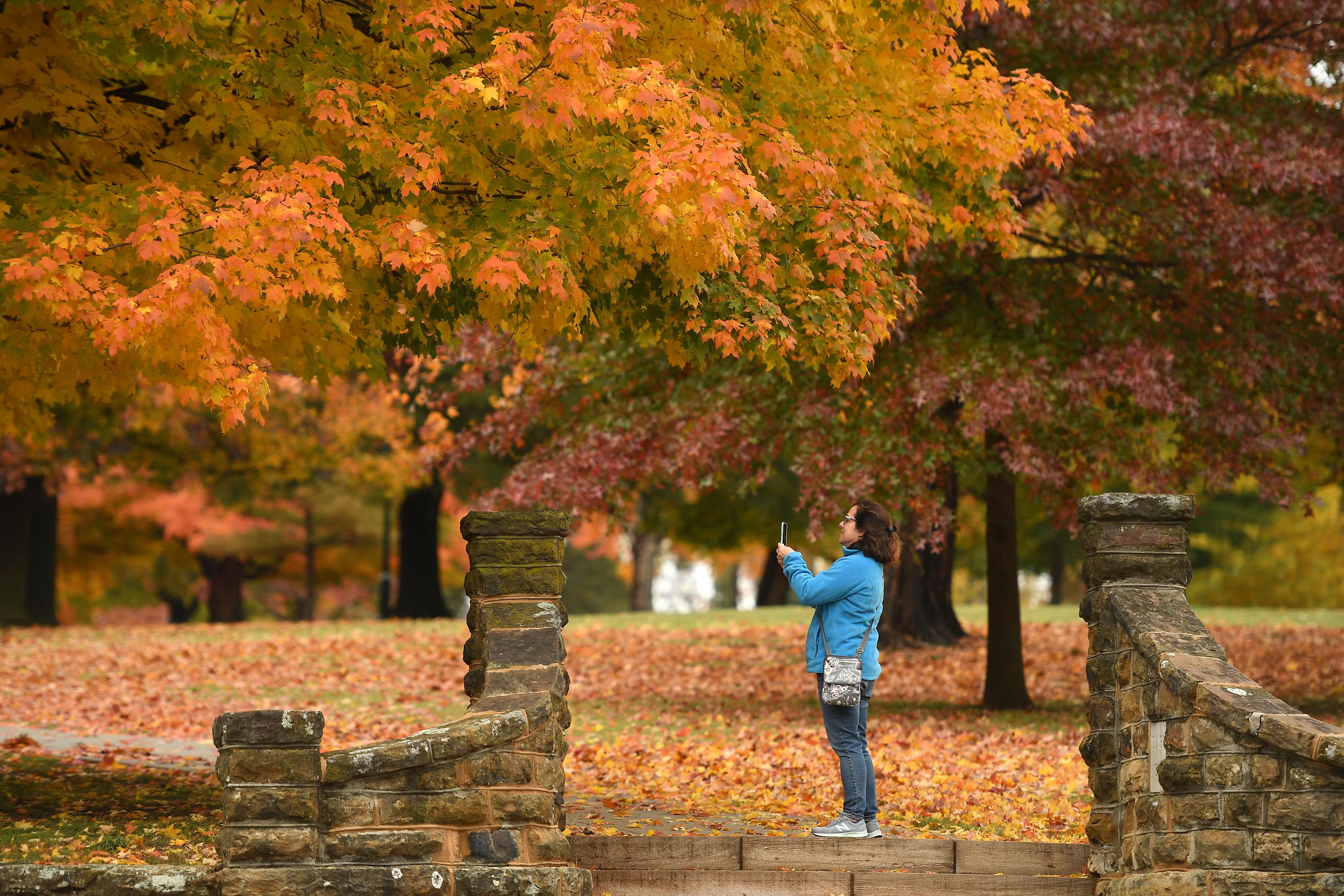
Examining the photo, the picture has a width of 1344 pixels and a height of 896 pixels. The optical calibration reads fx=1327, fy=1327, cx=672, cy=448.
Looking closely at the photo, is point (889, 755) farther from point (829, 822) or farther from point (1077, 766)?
point (829, 822)

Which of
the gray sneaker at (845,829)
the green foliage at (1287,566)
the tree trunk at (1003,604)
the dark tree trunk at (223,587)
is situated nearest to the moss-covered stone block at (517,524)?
the gray sneaker at (845,829)

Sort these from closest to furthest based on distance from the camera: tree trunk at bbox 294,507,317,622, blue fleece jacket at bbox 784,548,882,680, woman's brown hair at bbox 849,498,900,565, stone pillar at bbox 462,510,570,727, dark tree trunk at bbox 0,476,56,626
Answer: stone pillar at bbox 462,510,570,727, blue fleece jacket at bbox 784,548,882,680, woman's brown hair at bbox 849,498,900,565, dark tree trunk at bbox 0,476,56,626, tree trunk at bbox 294,507,317,622

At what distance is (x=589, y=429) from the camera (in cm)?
1440

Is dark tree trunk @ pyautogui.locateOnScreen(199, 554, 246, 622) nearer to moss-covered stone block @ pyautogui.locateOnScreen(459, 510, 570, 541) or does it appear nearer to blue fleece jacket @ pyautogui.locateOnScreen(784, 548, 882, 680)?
moss-covered stone block @ pyautogui.locateOnScreen(459, 510, 570, 541)

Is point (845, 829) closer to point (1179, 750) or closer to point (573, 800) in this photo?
point (1179, 750)

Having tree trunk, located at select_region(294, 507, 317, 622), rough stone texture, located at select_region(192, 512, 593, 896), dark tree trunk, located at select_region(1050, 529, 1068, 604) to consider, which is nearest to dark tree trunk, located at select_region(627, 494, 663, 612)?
tree trunk, located at select_region(294, 507, 317, 622)

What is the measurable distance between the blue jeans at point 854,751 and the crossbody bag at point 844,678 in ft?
0.18

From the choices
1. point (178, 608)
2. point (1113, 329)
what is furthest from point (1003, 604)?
point (178, 608)

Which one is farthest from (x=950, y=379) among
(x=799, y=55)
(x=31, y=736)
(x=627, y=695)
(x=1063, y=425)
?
(x=31, y=736)

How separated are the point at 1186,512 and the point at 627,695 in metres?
10.1

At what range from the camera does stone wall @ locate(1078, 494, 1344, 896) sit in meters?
A: 5.81

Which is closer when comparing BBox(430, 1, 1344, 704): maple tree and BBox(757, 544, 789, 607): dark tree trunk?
BBox(430, 1, 1344, 704): maple tree

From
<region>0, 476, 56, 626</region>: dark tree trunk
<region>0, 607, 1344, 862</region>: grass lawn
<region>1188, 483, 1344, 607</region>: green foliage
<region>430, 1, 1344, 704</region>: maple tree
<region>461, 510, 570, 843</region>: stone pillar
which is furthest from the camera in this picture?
<region>1188, 483, 1344, 607</region>: green foliage

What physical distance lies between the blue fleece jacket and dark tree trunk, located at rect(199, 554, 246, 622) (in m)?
28.8
